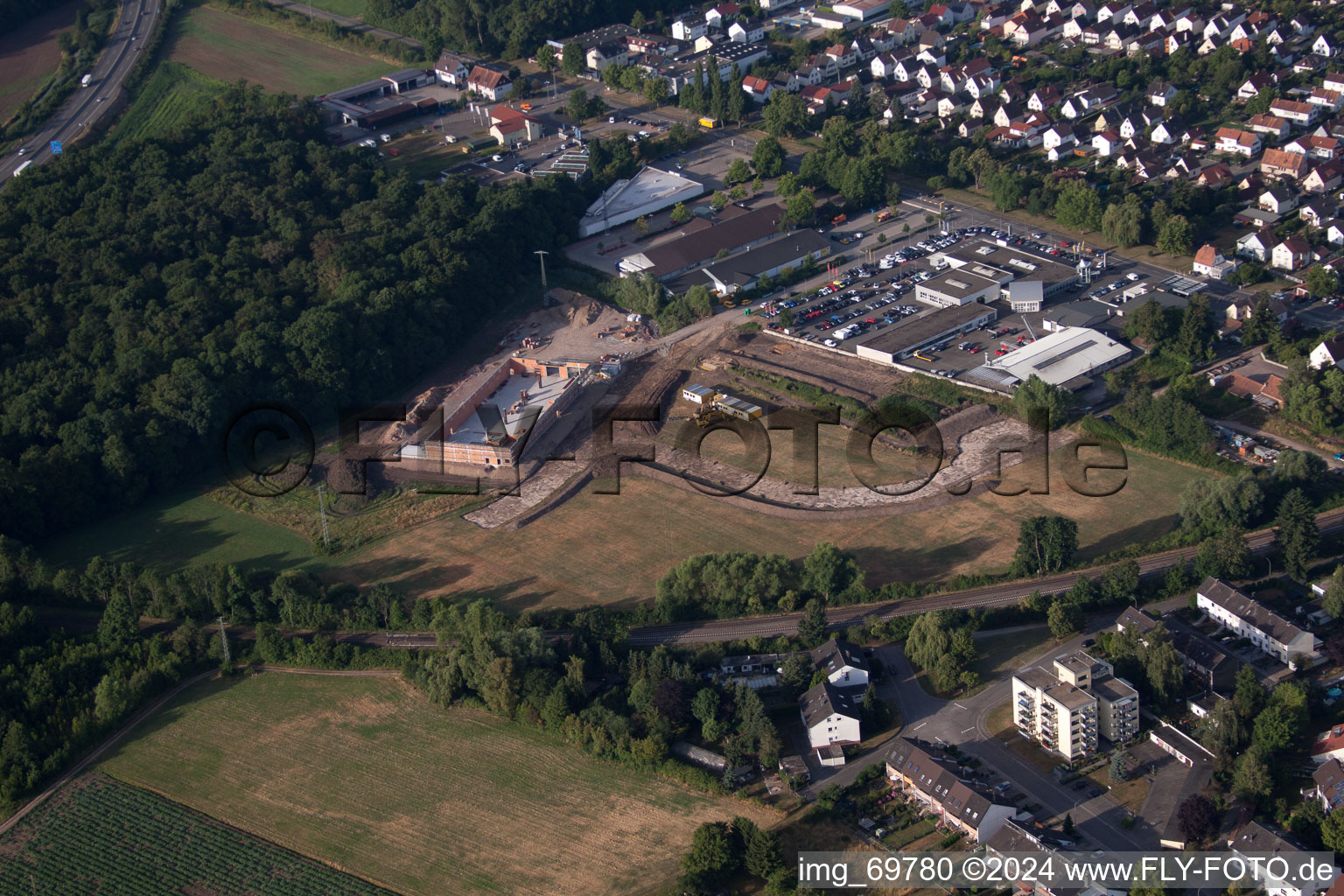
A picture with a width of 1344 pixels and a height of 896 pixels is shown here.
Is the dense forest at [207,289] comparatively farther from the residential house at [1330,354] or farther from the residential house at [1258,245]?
the residential house at [1330,354]

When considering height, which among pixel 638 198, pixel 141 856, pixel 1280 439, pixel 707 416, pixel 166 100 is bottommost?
pixel 141 856

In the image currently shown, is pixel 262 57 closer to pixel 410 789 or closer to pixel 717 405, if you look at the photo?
pixel 717 405

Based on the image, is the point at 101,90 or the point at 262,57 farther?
the point at 262,57

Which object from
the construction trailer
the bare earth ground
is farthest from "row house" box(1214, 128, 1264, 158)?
the bare earth ground

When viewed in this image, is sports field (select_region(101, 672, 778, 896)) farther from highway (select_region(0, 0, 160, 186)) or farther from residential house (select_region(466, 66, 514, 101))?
residential house (select_region(466, 66, 514, 101))

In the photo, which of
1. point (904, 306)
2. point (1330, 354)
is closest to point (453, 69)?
point (904, 306)

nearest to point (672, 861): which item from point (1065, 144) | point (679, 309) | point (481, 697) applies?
point (481, 697)

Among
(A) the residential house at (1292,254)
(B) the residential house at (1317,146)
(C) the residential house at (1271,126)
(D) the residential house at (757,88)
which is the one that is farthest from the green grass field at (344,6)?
(A) the residential house at (1292,254)
